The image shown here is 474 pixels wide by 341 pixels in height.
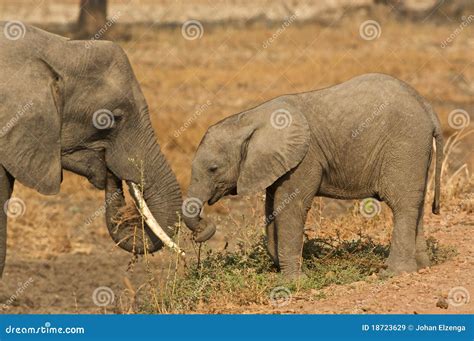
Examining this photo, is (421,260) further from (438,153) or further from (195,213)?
(195,213)

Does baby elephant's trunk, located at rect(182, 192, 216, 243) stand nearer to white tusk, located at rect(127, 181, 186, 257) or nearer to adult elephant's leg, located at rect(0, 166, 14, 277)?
white tusk, located at rect(127, 181, 186, 257)

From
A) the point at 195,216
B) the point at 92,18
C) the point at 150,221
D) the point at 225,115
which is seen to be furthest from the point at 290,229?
the point at 92,18

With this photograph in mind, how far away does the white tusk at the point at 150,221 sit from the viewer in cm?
854

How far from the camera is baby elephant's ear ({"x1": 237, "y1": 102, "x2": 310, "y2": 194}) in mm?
8656

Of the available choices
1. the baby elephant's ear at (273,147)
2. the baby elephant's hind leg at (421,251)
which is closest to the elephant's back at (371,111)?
the baby elephant's ear at (273,147)

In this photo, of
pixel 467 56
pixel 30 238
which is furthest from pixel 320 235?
pixel 467 56

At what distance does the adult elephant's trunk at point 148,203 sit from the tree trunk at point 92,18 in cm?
1695

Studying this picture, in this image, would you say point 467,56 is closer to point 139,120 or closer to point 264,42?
point 264,42

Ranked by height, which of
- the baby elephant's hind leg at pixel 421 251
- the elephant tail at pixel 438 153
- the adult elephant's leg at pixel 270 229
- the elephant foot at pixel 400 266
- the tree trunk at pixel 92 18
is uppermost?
the tree trunk at pixel 92 18

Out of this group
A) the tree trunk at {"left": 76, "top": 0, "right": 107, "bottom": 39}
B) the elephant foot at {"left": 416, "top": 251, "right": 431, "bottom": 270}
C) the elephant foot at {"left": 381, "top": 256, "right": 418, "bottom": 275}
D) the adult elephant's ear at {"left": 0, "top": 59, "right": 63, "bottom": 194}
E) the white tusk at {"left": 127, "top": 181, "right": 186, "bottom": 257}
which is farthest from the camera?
the tree trunk at {"left": 76, "top": 0, "right": 107, "bottom": 39}

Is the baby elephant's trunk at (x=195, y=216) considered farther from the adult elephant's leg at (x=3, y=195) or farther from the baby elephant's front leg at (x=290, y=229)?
the adult elephant's leg at (x=3, y=195)

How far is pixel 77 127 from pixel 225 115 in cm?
938

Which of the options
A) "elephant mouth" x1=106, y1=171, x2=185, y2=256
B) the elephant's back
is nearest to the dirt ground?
"elephant mouth" x1=106, y1=171, x2=185, y2=256

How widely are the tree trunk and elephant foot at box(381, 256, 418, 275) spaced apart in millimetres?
17271
